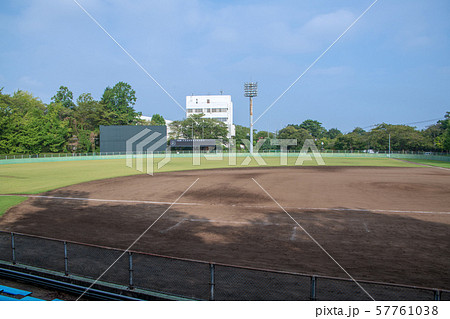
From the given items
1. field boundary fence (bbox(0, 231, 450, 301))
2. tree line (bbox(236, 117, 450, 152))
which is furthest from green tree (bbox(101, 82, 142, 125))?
field boundary fence (bbox(0, 231, 450, 301))

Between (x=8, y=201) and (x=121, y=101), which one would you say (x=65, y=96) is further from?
(x=8, y=201)

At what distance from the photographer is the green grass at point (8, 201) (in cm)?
1936

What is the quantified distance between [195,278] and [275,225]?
24.5 ft

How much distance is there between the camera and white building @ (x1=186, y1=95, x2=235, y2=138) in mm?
136125

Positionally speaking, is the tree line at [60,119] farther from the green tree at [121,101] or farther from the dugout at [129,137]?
the dugout at [129,137]

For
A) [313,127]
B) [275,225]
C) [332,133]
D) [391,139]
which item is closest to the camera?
[275,225]

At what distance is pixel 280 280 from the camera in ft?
27.7

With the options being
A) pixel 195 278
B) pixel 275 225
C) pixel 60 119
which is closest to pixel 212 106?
pixel 60 119

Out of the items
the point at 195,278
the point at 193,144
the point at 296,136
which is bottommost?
the point at 195,278

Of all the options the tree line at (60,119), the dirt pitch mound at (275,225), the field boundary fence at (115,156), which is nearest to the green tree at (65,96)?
the tree line at (60,119)

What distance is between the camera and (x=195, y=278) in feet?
28.0

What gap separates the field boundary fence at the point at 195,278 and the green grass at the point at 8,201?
33.5ft

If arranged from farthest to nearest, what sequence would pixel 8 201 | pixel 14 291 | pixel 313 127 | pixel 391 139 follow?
1. pixel 313 127
2. pixel 391 139
3. pixel 8 201
4. pixel 14 291

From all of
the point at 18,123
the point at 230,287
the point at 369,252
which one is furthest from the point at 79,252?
the point at 18,123
